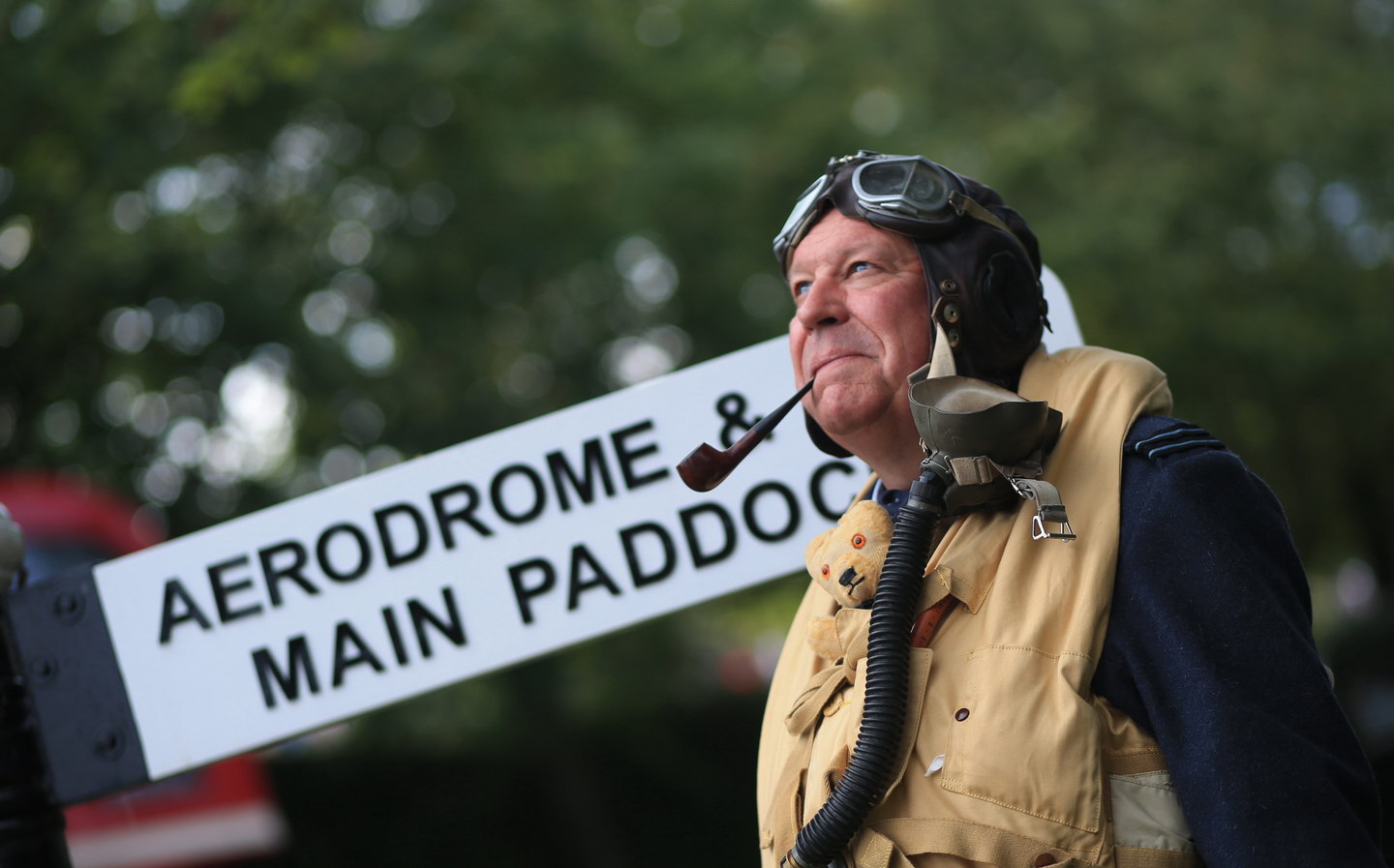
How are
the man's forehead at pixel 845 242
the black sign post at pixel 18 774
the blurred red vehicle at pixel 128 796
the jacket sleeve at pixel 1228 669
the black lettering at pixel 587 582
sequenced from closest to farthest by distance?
the jacket sleeve at pixel 1228 669
the man's forehead at pixel 845 242
the black sign post at pixel 18 774
the black lettering at pixel 587 582
the blurred red vehicle at pixel 128 796

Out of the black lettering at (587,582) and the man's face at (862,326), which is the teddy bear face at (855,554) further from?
the black lettering at (587,582)

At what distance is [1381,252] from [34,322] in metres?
11.0

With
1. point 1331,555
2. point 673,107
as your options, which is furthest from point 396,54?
point 1331,555

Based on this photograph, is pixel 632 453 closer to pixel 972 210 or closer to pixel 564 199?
pixel 972 210

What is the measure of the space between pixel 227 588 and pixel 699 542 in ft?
2.95

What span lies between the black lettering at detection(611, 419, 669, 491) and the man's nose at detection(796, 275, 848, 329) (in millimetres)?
659

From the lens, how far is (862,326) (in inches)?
74.4

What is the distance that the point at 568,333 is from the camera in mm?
9961

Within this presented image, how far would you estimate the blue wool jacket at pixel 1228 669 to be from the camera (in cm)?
146

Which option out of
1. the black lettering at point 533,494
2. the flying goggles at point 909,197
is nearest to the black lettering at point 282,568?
the black lettering at point 533,494

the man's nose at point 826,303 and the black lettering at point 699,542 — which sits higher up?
the man's nose at point 826,303

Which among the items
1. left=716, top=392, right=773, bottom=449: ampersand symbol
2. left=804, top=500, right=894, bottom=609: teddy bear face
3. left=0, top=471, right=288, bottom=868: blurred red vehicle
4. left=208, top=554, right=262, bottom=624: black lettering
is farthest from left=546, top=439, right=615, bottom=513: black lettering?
left=0, top=471, right=288, bottom=868: blurred red vehicle

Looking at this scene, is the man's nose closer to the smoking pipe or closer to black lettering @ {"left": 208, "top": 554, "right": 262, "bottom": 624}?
the smoking pipe

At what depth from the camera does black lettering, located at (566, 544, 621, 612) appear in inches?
97.1
